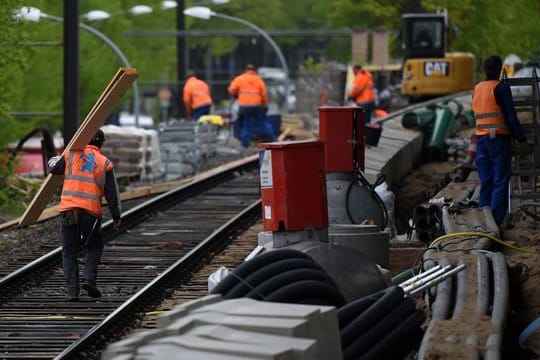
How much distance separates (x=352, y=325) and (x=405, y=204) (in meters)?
13.5

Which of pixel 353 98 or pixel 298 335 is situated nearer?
pixel 298 335

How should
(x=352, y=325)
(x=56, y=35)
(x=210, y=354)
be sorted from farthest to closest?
(x=56, y=35) < (x=352, y=325) < (x=210, y=354)

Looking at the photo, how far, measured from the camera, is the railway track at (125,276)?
12.6m

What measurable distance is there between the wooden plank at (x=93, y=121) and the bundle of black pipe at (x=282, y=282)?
17.7ft

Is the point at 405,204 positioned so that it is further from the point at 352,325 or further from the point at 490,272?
the point at 352,325

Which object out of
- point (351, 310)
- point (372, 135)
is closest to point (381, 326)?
point (351, 310)

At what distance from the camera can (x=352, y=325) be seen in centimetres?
909

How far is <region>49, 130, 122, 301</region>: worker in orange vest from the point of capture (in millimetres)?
14430

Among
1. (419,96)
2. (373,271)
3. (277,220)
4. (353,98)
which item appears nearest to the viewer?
(373,271)

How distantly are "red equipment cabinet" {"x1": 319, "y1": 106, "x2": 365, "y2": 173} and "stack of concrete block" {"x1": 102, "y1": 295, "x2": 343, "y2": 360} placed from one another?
23.4 feet

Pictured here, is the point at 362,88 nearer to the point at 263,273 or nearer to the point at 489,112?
the point at 489,112

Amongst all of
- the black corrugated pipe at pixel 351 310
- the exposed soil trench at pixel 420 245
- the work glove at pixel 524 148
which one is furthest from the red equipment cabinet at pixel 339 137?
the black corrugated pipe at pixel 351 310

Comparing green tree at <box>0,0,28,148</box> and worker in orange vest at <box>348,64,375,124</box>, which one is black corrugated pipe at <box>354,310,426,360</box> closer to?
green tree at <box>0,0,28,148</box>

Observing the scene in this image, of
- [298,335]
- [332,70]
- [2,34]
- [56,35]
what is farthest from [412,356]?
[332,70]
